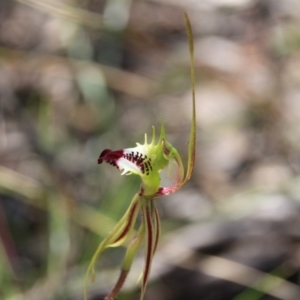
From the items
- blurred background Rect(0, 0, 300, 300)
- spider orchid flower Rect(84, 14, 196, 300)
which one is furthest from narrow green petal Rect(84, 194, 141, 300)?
blurred background Rect(0, 0, 300, 300)

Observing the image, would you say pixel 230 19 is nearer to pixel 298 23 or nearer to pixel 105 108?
pixel 298 23

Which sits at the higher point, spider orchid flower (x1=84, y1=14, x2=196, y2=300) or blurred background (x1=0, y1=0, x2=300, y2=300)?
blurred background (x1=0, y1=0, x2=300, y2=300)

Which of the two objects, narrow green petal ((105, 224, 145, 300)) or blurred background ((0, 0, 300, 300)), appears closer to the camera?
narrow green petal ((105, 224, 145, 300))

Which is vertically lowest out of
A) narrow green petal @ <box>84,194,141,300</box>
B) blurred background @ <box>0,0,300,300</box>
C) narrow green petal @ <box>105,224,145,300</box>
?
narrow green petal @ <box>105,224,145,300</box>

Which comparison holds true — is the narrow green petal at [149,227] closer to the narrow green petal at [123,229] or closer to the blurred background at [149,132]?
the narrow green petal at [123,229]

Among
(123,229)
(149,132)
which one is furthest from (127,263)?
(149,132)

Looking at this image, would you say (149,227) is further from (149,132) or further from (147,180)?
(149,132)

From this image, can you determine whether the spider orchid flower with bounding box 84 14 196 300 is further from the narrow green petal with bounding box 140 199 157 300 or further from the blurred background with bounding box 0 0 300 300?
the blurred background with bounding box 0 0 300 300

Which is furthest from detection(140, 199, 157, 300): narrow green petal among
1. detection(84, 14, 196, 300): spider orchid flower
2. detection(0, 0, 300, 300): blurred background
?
detection(0, 0, 300, 300): blurred background

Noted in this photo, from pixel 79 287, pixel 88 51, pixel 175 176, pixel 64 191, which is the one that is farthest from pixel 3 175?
pixel 175 176
